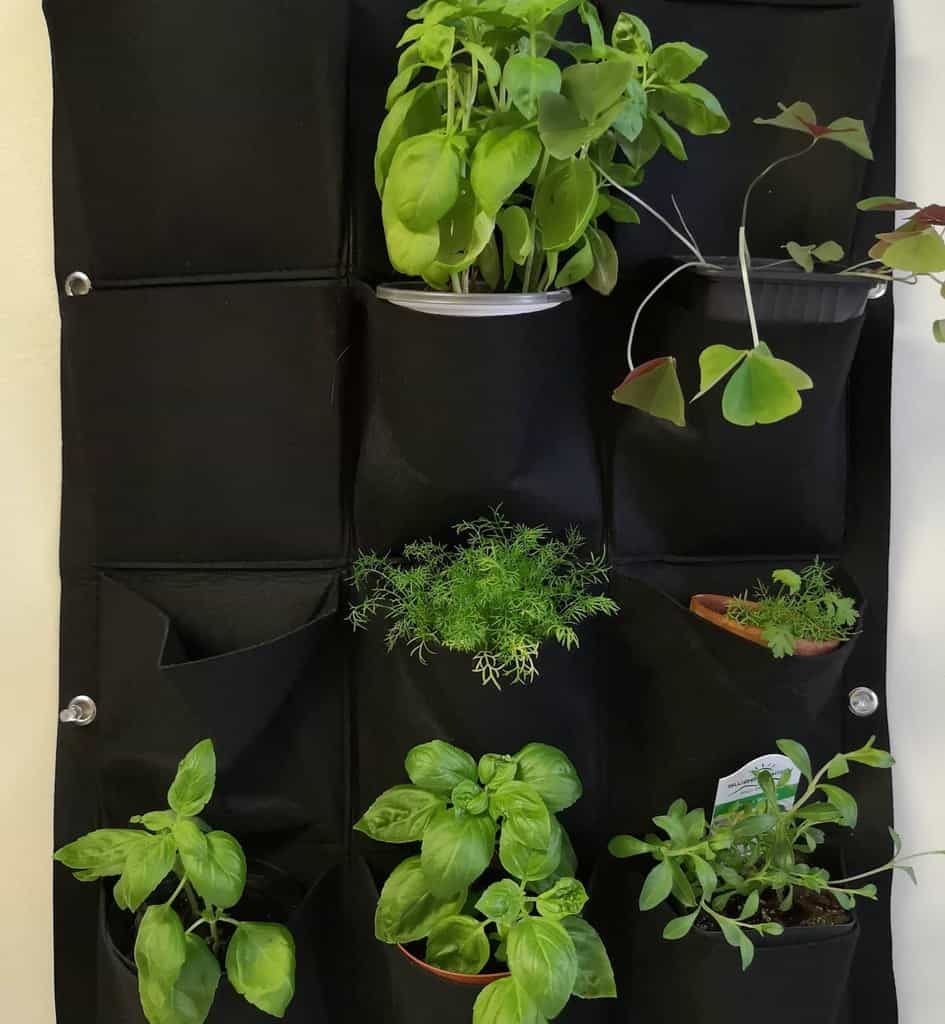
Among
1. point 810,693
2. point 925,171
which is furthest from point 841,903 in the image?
point 925,171

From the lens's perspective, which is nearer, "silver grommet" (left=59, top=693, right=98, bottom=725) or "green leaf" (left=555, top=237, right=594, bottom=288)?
"green leaf" (left=555, top=237, right=594, bottom=288)

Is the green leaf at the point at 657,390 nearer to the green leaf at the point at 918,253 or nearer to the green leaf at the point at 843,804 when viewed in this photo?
the green leaf at the point at 918,253

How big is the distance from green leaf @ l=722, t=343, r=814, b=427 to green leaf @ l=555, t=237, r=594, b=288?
18 cm

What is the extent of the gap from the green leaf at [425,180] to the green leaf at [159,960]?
0.61 m

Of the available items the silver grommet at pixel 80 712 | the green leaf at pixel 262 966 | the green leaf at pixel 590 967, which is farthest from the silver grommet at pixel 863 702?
the silver grommet at pixel 80 712

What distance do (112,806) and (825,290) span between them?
2.87 ft

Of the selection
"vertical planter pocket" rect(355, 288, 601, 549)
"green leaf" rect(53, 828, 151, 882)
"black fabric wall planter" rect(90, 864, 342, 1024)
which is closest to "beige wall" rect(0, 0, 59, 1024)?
"black fabric wall planter" rect(90, 864, 342, 1024)

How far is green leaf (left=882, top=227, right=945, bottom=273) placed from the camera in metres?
0.77

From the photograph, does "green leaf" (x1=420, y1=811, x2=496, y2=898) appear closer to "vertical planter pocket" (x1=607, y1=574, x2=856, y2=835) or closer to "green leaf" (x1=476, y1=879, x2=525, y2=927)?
"green leaf" (x1=476, y1=879, x2=525, y2=927)

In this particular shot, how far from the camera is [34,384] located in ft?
3.25

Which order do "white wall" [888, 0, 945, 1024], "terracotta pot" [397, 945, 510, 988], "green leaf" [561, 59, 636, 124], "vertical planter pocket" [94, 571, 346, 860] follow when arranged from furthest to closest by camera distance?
"white wall" [888, 0, 945, 1024]
"vertical planter pocket" [94, 571, 346, 860]
"terracotta pot" [397, 945, 510, 988]
"green leaf" [561, 59, 636, 124]

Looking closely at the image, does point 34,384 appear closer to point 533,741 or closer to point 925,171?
point 533,741

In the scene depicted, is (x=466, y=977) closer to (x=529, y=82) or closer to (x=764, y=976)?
(x=764, y=976)

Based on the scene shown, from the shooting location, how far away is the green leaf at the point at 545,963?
0.73 metres
